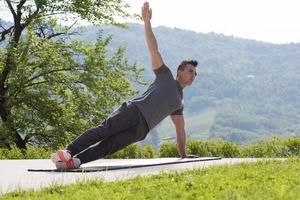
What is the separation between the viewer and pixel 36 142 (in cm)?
2506

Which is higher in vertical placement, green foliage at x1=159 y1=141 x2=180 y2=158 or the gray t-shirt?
the gray t-shirt

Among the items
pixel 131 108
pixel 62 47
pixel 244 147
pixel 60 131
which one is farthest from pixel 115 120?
pixel 62 47

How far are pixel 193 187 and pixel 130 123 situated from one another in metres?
2.70

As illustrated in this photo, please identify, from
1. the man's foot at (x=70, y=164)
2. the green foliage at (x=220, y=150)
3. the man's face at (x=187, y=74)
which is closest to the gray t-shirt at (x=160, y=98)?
the man's face at (x=187, y=74)

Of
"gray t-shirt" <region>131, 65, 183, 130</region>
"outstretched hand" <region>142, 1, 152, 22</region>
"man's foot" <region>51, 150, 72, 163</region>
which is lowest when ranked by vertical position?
"man's foot" <region>51, 150, 72, 163</region>

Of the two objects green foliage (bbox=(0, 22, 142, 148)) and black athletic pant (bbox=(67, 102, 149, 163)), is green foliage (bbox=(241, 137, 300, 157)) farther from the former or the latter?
green foliage (bbox=(0, 22, 142, 148))

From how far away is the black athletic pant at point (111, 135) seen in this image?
7270 mm

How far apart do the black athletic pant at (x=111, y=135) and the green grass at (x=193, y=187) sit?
154 centimetres

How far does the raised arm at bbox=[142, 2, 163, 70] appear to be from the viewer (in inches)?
294

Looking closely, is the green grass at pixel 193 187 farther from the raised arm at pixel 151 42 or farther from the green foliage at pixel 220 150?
the green foliage at pixel 220 150

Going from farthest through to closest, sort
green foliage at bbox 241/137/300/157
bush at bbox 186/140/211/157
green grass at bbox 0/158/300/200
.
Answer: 1. bush at bbox 186/140/211/157
2. green foliage at bbox 241/137/300/157
3. green grass at bbox 0/158/300/200

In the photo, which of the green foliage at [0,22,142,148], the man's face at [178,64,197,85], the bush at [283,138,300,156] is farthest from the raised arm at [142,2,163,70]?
the green foliage at [0,22,142,148]

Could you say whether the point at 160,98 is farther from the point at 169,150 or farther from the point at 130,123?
the point at 169,150

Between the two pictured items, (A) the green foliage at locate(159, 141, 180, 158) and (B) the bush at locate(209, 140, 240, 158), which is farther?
(A) the green foliage at locate(159, 141, 180, 158)
